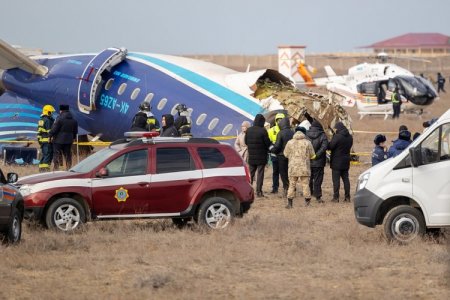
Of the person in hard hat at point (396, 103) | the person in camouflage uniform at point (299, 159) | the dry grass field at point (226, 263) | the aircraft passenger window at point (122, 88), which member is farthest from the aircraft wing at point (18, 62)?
the person in hard hat at point (396, 103)

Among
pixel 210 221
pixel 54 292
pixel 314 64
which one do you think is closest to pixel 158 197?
pixel 210 221

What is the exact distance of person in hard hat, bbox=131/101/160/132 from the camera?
83.3 ft

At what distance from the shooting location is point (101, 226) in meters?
17.0

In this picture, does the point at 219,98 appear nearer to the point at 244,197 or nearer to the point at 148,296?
the point at 244,197

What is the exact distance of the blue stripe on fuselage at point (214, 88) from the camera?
2723 cm

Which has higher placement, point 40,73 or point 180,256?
point 40,73

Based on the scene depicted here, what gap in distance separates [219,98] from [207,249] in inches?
527

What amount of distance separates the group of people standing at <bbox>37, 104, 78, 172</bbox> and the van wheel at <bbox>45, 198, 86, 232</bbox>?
8.54 metres

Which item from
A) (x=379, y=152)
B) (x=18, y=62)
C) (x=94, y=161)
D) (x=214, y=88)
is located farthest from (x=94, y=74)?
(x=94, y=161)

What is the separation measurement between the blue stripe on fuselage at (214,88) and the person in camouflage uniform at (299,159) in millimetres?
6757

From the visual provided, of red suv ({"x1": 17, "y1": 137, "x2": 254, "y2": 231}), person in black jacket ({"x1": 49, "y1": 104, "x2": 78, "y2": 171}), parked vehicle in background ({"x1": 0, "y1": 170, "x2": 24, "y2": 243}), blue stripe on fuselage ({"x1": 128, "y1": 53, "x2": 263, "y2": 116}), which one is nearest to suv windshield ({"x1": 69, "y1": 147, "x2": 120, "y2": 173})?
red suv ({"x1": 17, "y1": 137, "x2": 254, "y2": 231})

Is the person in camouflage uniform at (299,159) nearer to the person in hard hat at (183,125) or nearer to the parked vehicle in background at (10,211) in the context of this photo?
the person in hard hat at (183,125)

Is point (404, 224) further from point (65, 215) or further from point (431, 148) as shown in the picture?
point (65, 215)

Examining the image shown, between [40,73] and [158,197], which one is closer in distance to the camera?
[158,197]
